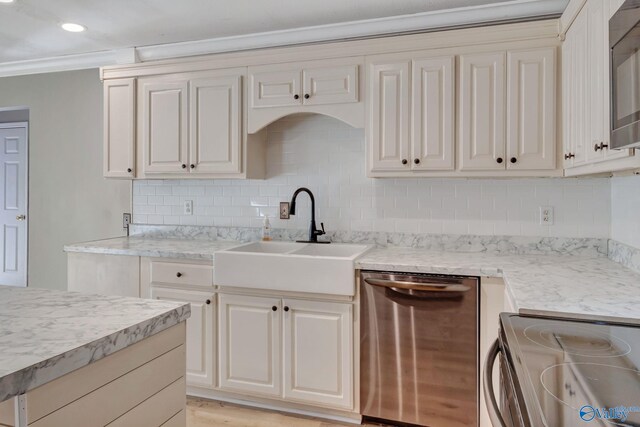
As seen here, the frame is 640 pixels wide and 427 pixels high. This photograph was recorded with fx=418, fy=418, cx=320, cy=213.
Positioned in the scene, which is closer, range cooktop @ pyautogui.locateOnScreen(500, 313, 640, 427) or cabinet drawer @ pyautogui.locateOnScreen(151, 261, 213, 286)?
range cooktop @ pyautogui.locateOnScreen(500, 313, 640, 427)

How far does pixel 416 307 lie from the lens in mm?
2213

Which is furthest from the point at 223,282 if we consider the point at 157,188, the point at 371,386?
the point at 157,188

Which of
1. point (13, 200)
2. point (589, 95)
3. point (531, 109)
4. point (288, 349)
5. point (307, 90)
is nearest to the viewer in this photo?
point (589, 95)

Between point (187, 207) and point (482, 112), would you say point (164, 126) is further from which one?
point (482, 112)

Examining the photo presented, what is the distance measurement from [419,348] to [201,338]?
1335 mm

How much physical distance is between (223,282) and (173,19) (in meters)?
1.76

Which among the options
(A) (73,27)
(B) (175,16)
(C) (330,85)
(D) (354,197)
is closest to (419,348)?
(D) (354,197)

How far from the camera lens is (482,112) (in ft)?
7.86

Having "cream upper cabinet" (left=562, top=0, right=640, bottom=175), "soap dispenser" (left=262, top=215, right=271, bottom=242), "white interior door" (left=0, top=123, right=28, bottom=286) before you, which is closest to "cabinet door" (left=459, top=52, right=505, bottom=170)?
"cream upper cabinet" (left=562, top=0, right=640, bottom=175)

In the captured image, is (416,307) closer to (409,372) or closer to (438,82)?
(409,372)

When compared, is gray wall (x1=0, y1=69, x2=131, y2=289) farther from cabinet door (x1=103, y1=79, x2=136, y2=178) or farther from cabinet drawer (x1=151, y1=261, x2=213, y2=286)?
cabinet drawer (x1=151, y1=261, x2=213, y2=286)

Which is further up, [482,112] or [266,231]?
[482,112]

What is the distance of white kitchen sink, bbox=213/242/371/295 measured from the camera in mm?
2289

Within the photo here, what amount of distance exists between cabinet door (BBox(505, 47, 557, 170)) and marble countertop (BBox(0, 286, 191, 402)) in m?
1.98
